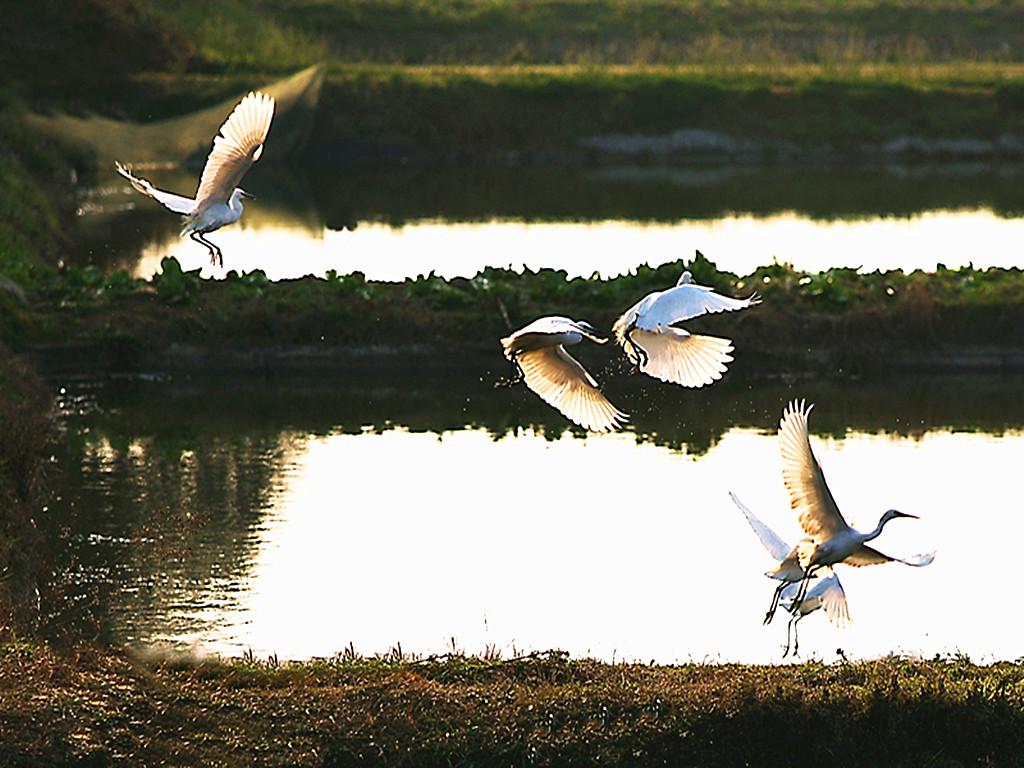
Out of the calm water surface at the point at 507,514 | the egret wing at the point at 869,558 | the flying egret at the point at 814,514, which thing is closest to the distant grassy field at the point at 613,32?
the calm water surface at the point at 507,514

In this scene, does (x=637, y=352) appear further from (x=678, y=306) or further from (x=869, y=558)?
(x=869, y=558)

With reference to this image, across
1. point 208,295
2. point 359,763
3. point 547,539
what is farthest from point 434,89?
point 359,763

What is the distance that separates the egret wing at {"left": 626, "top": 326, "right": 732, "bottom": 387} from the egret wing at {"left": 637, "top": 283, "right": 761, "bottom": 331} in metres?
0.38

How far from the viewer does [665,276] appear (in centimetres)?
1563

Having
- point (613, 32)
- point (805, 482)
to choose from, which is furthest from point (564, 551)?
point (613, 32)

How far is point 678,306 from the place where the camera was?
6.50 meters

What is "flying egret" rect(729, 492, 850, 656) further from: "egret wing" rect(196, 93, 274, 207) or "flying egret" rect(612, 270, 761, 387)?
"egret wing" rect(196, 93, 274, 207)

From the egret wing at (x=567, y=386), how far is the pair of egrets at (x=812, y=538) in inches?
31.2

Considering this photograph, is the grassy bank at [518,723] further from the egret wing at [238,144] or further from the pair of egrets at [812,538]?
the egret wing at [238,144]

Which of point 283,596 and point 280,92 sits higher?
point 280,92

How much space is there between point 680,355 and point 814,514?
2.99 ft

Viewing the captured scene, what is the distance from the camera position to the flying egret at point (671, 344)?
6.55 meters

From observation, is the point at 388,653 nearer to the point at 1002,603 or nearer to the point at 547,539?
the point at 547,539

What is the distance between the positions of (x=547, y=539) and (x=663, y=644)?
2.00m
